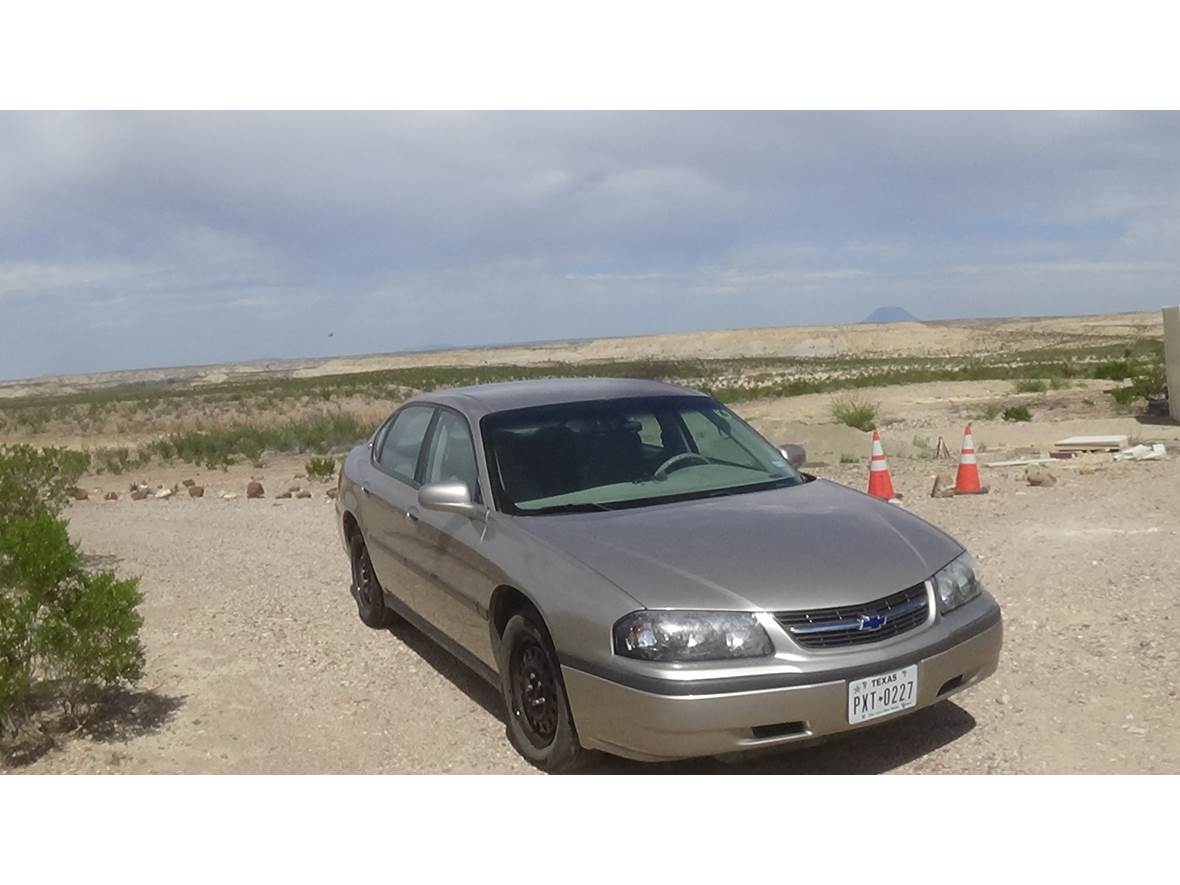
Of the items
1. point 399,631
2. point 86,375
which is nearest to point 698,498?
point 399,631

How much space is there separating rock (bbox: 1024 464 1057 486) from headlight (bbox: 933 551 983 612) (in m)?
7.30

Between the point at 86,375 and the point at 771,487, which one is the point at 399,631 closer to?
the point at 771,487

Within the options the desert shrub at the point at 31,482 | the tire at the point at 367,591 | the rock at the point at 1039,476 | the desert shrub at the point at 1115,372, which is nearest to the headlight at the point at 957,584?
the tire at the point at 367,591

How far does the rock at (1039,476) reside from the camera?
11.2 m

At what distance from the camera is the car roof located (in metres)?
5.50

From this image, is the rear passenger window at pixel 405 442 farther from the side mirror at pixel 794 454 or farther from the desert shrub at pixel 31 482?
the desert shrub at pixel 31 482

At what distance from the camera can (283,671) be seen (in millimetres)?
6195

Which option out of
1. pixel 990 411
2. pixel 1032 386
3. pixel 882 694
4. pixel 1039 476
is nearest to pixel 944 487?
pixel 1039 476

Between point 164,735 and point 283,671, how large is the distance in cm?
98

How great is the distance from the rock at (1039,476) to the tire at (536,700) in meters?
8.22

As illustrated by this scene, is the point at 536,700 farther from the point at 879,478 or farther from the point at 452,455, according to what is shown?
the point at 879,478

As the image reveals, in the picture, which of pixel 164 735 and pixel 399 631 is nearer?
pixel 164 735

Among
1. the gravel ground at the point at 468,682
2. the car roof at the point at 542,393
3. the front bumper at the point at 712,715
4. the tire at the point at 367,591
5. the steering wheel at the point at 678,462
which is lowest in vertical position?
the gravel ground at the point at 468,682

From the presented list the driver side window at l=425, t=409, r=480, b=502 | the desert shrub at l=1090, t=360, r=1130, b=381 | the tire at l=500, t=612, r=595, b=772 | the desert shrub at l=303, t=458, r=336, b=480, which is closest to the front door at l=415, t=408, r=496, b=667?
the driver side window at l=425, t=409, r=480, b=502
